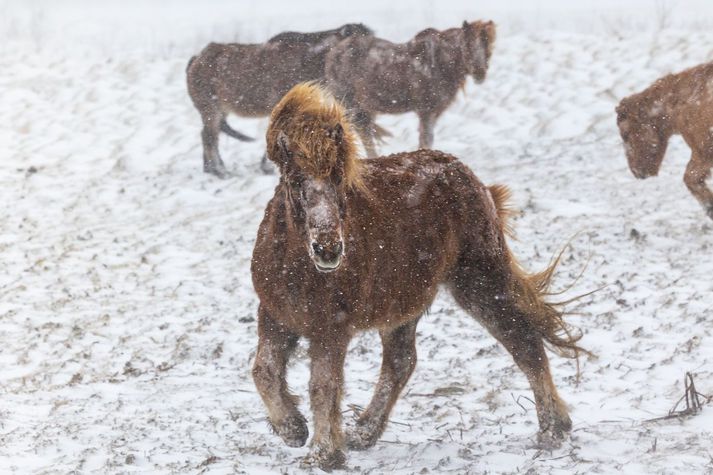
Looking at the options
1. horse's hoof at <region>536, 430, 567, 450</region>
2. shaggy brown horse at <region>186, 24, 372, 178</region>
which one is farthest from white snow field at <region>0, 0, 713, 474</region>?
shaggy brown horse at <region>186, 24, 372, 178</region>

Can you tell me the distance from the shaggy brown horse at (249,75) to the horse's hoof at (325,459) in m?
9.03

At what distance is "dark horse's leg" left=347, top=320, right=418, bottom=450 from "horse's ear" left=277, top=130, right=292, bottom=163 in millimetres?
1392

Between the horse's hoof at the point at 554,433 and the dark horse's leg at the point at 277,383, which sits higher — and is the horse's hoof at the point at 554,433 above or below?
below

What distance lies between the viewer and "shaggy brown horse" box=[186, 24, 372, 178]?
43.4 ft

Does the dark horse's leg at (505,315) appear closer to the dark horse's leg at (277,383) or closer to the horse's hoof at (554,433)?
the horse's hoof at (554,433)

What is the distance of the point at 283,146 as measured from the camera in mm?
4133

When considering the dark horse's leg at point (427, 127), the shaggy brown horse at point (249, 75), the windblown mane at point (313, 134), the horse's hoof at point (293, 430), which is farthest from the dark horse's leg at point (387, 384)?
the shaggy brown horse at point (249, 75)

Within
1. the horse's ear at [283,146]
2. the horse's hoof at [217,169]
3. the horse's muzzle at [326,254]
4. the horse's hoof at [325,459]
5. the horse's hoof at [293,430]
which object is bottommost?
the horse's hoof at [217,169]

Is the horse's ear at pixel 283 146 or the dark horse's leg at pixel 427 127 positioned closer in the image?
the horse's ear at pixel 283 146

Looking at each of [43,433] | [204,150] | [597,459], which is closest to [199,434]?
[43,433]

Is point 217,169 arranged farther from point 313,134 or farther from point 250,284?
point 313,134

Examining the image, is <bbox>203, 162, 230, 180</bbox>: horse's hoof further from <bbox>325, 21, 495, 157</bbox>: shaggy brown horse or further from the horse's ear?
the horse's ear

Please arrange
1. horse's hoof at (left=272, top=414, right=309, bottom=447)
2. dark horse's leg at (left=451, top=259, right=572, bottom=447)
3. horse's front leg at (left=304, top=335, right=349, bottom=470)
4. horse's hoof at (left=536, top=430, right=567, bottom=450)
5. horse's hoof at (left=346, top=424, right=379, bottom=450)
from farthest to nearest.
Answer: dark horse's leg at (left=451, top=259, right=572, bottom=447)
horse's hoof at (left=346, top=424, right=379, bottom=450)
horse's hoof at (left=536, top=430, right=567, bottom=450)
horse's hoof at (left=272, top=414, right=309, bottom=447)
horse's front leg at (left=304, top=335, right=349, bottom=470)

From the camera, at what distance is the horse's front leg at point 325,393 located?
14.4ft
